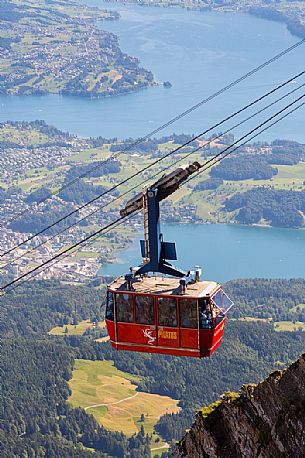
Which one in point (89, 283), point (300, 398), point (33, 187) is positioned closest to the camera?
point (300, 398)

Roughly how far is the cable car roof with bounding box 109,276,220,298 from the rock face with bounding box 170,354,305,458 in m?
4.70

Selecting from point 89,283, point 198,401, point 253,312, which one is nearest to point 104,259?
point 89,283

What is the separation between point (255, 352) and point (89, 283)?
45.4 m

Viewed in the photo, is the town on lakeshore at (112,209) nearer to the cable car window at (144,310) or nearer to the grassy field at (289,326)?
the grassy field at (289,326)

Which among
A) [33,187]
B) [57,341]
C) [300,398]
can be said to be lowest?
[33,187]

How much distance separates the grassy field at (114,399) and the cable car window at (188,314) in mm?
64108

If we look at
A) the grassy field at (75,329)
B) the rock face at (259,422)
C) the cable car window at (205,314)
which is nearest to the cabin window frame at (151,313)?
the cable car window at (205,314)

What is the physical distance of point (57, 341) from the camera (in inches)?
4493

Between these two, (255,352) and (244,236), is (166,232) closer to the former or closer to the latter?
(244,236)

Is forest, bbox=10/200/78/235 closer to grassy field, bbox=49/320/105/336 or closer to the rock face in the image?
grassy field, bbox=49/320/105/336

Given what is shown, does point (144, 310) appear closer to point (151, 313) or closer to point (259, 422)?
point (151, 313)

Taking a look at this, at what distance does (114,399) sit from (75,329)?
988 inches

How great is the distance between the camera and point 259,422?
720 inches

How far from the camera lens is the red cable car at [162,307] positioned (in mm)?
24391
